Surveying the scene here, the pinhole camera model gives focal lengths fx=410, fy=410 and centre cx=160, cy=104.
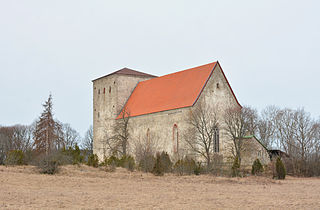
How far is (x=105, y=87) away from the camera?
166 feet

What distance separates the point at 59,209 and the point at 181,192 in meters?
6.81

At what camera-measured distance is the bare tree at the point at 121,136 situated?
43156 millimetres

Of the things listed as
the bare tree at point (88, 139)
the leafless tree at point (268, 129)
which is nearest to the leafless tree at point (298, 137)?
the leafless tree at point (268, 129)

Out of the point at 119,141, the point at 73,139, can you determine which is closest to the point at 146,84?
the point at 119,141

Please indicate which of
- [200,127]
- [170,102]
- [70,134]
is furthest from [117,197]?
[70,134]

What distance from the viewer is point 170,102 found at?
129 feet

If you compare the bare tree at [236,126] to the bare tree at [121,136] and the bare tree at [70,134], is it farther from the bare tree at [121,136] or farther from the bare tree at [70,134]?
the bare tree at [70,134]

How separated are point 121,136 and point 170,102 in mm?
7077

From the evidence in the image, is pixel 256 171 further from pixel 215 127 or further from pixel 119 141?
pixel 119 141

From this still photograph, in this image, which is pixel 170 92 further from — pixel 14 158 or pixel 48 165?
pixel 48 165

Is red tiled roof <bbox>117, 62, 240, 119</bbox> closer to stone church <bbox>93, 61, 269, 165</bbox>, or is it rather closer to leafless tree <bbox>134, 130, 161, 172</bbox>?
stone church <bbox>93, 61, 269, 165</bbox>

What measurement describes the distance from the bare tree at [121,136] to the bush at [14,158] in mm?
13661

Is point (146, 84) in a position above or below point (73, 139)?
above

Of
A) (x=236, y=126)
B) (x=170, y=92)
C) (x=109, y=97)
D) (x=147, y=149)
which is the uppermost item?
(x=109, y=97)
